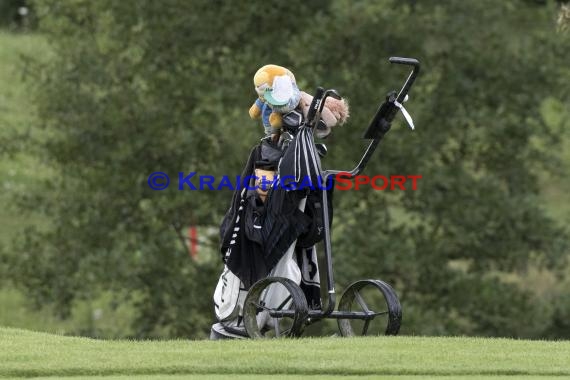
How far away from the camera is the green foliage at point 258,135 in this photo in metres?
16.8

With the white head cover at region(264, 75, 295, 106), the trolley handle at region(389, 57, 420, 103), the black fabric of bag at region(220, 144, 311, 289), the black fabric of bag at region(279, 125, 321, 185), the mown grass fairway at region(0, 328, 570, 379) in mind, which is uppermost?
the trolley handle at region(389, 57, 420, 103)

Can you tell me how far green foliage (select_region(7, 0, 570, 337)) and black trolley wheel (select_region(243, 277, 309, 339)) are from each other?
24.2 ft

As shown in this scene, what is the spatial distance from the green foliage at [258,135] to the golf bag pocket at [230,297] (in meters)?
7.14

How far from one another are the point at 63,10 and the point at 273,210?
31.4ft

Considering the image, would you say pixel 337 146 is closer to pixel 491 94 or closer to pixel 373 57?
pixel 373 57

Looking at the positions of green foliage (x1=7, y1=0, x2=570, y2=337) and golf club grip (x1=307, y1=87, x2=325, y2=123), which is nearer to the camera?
golf club grip (x1=307, y1=87, x2=325, y2=123)

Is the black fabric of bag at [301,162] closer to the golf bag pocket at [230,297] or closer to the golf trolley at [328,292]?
the golf trolley at [328,292]

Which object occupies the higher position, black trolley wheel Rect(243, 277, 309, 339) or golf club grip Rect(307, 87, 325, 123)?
golf club grip Rect(307, 87, 325, 123)

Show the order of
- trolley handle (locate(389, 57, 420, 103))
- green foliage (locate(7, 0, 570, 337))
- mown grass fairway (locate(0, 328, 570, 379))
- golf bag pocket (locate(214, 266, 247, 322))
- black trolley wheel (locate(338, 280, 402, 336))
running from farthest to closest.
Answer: green foliage (locate(7, 0, 570, 337)) < golf bag pocket (locate(214, 266, 247, 322)) < black trolley wheel (locate(338, 280, 402, 336)) < trolley handle (locate(389, 57, 420, 103)) < mown grass fairway (locate(0, 328, 570, 379))

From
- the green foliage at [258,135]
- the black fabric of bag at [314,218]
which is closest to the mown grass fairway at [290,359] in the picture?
the black fabric of bag at [314,218]

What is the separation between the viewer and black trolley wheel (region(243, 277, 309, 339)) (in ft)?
28.0

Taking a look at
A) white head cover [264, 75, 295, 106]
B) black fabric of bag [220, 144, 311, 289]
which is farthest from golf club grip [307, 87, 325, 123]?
black fabric of bag [220, 144, 311, 289]

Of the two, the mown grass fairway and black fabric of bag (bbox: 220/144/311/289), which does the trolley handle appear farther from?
the mown grass fairway

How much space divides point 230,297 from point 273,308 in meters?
0.38
